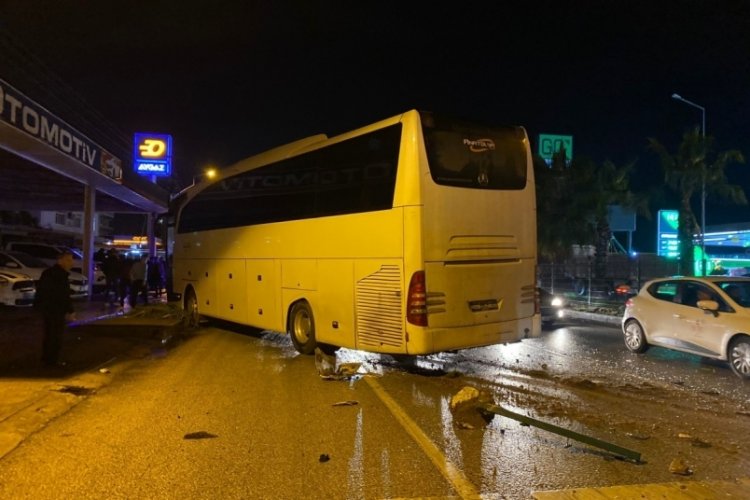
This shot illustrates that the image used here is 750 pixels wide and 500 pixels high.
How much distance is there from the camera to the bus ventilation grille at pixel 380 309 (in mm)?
8277

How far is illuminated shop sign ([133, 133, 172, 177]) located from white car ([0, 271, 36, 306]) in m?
17.8

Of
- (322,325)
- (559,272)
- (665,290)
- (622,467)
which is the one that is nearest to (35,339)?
(322,325)

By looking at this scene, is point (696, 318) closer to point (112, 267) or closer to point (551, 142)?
point (112, 267)

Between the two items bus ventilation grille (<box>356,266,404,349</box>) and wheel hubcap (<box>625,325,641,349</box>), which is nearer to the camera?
bus ventilation grille (<box>356,266,404,349</box>)

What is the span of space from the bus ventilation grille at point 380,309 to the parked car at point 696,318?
5012 millimetres

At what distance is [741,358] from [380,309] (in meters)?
5.56

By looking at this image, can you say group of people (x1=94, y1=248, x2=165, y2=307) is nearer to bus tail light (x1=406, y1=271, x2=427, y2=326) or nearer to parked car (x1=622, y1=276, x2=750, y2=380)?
bus tail light (x1=406, y1=271, x2=427, y2=326)

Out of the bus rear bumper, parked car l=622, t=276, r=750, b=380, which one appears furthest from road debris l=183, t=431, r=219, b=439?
parked car l=622, t=276, r=750, b=380

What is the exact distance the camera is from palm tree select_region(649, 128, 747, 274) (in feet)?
82.0

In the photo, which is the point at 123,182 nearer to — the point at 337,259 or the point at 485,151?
the point at 337,259

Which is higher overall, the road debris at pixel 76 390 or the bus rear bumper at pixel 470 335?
the bus rear bumper at pixel 470 335

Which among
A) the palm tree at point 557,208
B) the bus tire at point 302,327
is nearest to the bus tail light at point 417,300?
the bus tire at point 302,327

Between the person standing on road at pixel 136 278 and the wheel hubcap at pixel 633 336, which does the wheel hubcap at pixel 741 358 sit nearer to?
the wheel hubcap at pixel 633 336

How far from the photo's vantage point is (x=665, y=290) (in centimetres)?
1095
